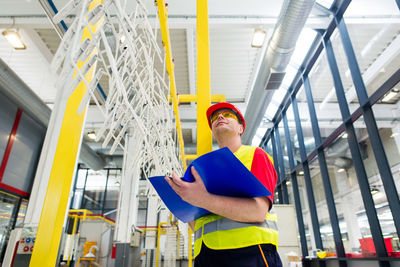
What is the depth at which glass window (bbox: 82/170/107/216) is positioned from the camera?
13.5 meters

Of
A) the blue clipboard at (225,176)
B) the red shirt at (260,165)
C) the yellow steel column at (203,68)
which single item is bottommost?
the blue clipboard at (225,176)

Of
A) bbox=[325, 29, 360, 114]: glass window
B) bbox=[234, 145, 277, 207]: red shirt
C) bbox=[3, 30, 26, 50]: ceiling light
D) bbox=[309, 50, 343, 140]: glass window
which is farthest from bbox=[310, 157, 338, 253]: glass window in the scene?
bbox=[3, 30, 26, 50]: ceiling light

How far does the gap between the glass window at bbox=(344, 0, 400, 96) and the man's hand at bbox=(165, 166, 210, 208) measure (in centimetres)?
435

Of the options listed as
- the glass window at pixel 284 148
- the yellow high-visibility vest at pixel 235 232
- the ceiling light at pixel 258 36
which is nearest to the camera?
the yellow high-visibility vest at pixel 235 232

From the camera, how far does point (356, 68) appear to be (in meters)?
4.68

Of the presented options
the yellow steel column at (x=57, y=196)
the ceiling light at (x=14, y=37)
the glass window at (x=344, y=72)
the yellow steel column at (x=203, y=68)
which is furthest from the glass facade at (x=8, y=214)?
the glass window at (x=344, y=72)

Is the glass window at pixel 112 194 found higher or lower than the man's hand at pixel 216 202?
higher

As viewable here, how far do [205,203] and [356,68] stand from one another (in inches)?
192

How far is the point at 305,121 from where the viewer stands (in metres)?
7.04

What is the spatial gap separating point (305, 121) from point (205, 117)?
5.92 meters

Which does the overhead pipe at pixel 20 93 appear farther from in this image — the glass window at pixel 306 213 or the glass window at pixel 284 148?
the glass window at pixel 306 213

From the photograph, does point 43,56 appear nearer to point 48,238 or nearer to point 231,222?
point 48,238

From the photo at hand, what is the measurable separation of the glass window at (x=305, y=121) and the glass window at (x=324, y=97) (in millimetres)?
577

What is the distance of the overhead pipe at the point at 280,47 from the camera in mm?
4259
